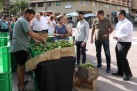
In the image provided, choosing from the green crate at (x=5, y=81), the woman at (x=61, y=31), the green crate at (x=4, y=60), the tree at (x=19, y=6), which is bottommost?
the green crate at (x=5, y=81)

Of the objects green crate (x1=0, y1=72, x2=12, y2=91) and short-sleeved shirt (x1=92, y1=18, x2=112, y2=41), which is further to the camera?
short-sleeved shirt (x1=92, y1=18, x2=112, y2=41)

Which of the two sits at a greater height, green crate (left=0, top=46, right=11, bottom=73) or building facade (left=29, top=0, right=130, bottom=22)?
building facade (left=29, top=0, right=130, bottom=22)

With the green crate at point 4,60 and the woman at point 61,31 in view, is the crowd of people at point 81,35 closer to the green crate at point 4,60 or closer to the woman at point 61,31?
the woman at point 61,31

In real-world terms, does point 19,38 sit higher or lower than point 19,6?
lower

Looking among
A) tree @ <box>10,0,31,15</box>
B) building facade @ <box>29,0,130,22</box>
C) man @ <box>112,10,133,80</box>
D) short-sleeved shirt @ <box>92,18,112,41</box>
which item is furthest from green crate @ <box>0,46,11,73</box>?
tree @ <box>10,0,31,15</box>

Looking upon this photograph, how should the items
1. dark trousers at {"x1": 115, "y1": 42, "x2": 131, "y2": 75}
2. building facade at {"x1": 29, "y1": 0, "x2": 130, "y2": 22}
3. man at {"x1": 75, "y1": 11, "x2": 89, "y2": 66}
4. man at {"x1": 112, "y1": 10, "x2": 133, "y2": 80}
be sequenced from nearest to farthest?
man at {"x1": 112, "y1": 10, "x2": 133, "y2": 80} → dark trousers at {"x1": 115, "y1": 42, "x2": 131, "y2": 75} → man at {"x1": 75, "y1": 11, "x2": 89, "y2": 66} → building facade at {"x1": 29, "y1": 0, "x2": 130, "y2": 22}

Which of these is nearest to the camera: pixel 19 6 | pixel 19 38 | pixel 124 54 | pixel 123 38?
pixel 19 38

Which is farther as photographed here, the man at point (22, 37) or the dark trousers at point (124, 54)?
the dark trousers at point (124, 54)

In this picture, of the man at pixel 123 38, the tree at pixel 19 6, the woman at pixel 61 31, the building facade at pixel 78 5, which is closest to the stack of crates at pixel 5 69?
the woman at pixel 61 31

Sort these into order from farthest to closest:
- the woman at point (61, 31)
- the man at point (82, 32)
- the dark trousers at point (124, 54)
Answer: the man at point (82, 32), the woman at point (61, 31), the dark trousers at point (124, 54)

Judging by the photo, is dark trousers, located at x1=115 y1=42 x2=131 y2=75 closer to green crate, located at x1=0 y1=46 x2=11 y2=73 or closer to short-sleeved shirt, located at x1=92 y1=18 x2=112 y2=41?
short-sleeved shirt, located at x1=92 y1=18 x2=112 y2=41

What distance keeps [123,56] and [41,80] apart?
2.58 meters

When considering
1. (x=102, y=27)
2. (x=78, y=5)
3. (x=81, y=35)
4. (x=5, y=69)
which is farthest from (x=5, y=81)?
(x=78, y=5)

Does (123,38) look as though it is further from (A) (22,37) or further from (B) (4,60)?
(B) (4,60)
